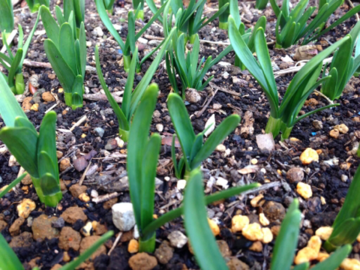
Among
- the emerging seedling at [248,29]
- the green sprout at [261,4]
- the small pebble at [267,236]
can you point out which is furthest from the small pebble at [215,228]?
the green sprout at [261,4]

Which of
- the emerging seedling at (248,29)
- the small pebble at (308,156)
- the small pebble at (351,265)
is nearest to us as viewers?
the small pebble at (351,265)

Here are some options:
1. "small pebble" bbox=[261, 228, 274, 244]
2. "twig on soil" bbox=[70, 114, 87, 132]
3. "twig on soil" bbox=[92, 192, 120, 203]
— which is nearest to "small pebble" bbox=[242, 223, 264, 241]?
"small pebble" bbox=[261, 228, 274, 244]

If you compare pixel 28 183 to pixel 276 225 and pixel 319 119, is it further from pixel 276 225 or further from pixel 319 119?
pixel 319 119

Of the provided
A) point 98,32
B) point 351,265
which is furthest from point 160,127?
point 98,32

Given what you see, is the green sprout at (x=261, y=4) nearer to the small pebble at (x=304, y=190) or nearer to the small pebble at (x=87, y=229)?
the small pebble at (x=304, y=190)

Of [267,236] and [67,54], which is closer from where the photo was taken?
[267,236]

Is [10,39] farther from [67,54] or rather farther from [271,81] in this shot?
[271,81]

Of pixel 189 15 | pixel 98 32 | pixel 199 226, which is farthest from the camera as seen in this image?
pixel 98 32
